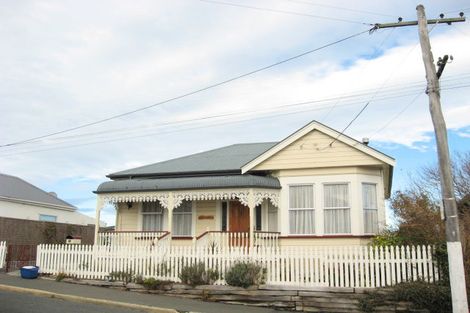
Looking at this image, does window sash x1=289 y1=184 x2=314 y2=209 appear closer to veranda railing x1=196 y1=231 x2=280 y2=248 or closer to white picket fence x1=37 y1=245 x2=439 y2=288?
veranda railing x1=196 y1=231 x2=280 y2=248

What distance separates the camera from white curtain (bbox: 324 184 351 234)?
55.6ft

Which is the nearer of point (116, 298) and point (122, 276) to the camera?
point (116, 298)

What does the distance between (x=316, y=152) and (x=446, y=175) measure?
712 cm

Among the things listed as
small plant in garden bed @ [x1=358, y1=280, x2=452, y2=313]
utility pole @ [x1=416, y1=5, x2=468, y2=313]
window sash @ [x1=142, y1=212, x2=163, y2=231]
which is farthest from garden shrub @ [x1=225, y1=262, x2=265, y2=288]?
window sash @ [x1=142, y1=212, x2=163, y2=231]

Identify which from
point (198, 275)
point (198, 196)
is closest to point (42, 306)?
point (198, 275)

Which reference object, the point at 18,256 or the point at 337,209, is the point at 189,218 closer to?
the point at 337,209

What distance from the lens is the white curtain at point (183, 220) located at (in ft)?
64.8

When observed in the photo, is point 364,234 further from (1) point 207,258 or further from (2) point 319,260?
(1) point 207,258

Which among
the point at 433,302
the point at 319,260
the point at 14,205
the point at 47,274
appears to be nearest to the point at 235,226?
the point at 319,260

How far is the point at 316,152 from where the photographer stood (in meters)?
17.6

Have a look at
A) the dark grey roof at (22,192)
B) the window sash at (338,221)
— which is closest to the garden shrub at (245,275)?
the window sash at (338,221)

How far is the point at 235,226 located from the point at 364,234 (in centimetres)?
504

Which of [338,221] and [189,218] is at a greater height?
[189,218]

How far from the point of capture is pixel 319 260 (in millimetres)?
14000
